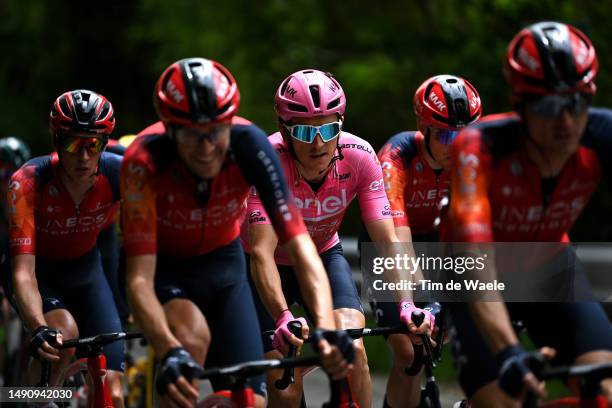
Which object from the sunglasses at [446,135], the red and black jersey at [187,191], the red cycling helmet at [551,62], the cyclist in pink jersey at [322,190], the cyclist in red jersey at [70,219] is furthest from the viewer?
the sunglasses at [446,135]

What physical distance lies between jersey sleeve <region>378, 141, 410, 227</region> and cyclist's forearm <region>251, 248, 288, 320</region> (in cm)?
126

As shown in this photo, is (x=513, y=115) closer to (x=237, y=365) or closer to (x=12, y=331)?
(x=237, y=365)

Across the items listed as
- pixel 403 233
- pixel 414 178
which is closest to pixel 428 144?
pixel 414 178

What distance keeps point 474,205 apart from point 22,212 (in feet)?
11.9

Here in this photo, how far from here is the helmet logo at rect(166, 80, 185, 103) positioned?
19.6 ft

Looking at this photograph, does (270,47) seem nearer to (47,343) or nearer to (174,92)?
(47,343)

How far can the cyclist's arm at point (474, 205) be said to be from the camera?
540cm

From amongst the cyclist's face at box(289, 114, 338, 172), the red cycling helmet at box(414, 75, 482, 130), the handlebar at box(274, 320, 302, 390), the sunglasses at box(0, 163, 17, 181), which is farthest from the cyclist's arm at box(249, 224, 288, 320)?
the sunglasses at box(0, 163, 17, 181)

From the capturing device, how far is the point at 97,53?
26906 millimetres

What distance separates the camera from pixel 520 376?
5.05 m

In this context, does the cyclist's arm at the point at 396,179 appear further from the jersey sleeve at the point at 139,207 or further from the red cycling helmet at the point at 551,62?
the red cycling helmet at the point at 551,62

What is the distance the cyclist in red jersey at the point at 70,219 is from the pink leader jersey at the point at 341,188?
1.19 meters

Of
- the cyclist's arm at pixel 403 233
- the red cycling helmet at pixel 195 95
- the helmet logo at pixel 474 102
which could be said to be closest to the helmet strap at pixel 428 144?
the helmet logo at pixel 474 102

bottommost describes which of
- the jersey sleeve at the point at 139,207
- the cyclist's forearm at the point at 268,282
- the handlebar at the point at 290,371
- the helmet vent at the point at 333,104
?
the handlebar at the point at 290,371
